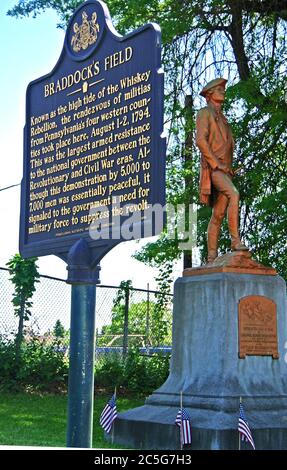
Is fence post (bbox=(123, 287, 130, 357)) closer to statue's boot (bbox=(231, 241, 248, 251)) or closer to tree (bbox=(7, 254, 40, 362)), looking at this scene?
tree (bbox=(7, 254, 40, 362))

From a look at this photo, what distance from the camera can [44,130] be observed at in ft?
19.6

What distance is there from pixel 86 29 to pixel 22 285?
10260 millimetres

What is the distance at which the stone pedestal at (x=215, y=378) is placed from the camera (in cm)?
863

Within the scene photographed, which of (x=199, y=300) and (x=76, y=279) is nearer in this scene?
(x=76, y=279)

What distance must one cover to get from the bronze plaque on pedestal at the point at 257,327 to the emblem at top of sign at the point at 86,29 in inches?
181

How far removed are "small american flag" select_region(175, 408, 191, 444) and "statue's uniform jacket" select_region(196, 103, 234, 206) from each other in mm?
2955

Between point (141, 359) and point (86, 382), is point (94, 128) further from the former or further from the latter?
point (141, 359)

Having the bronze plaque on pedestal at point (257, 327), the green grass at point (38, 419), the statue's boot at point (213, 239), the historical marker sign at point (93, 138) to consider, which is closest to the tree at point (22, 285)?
the green grass at point (38, 419)

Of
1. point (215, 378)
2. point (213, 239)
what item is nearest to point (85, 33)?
point (215, 378)

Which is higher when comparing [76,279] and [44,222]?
→ [44,222]

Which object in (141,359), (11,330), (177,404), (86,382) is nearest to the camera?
(86,382)

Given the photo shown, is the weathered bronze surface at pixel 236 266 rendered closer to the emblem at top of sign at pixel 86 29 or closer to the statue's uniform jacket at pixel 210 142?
the statue's uniform jacket at pixel 210 142
